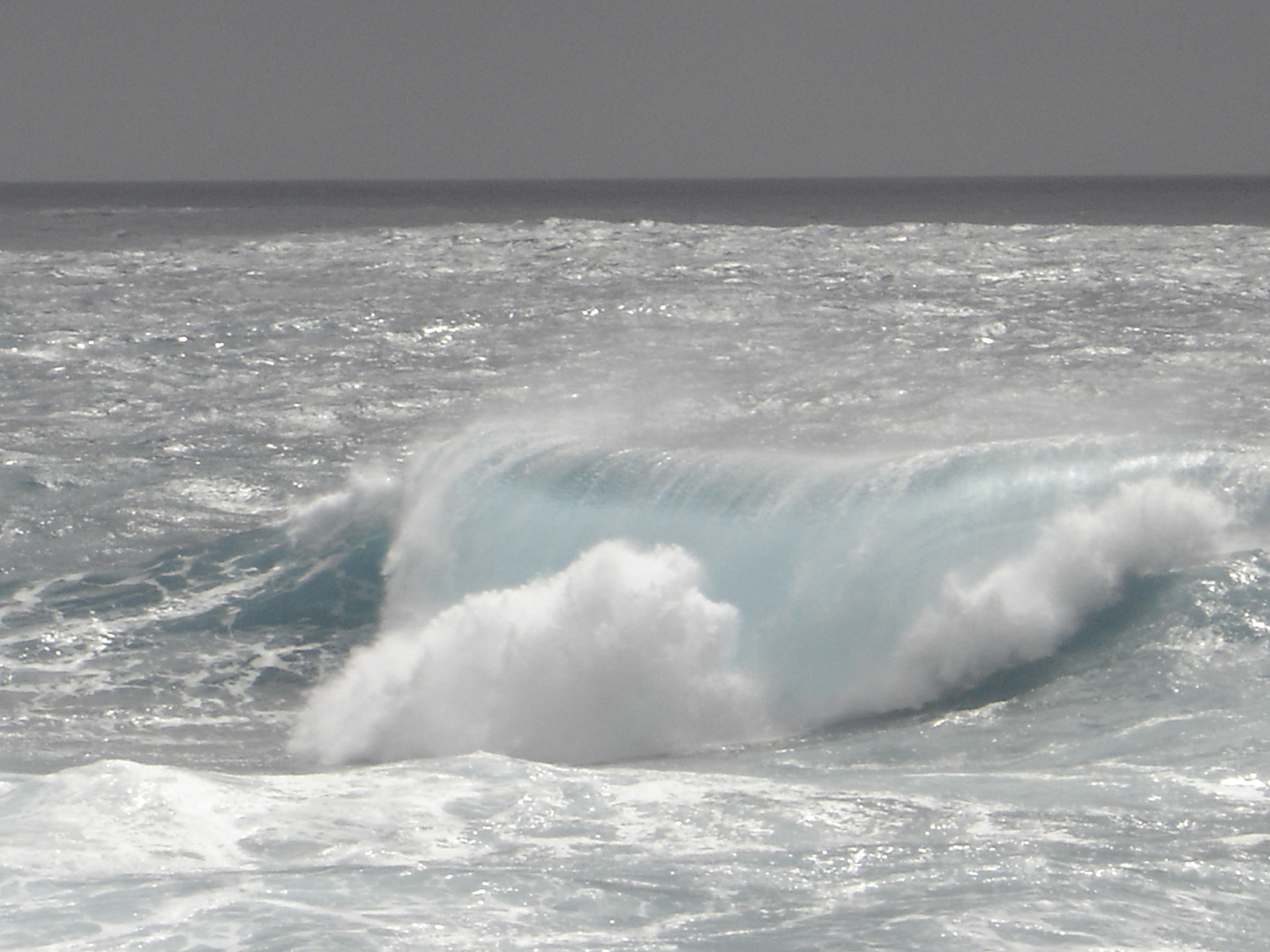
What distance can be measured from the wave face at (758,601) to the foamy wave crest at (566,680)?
0.06ft

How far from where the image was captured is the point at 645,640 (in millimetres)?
11242

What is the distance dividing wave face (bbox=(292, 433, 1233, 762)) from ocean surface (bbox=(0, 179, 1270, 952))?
0.04m

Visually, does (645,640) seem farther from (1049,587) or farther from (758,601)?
(1049,587)

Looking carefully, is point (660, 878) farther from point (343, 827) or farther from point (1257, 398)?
point (1257, 398)

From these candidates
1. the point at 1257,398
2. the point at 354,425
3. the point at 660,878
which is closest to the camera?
the point at 660,878

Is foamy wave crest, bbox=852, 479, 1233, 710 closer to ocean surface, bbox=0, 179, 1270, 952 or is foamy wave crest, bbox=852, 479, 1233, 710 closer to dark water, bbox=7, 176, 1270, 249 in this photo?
ocean surface, bbox=0, 179, 1270, 952

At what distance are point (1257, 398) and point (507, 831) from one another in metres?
13.9

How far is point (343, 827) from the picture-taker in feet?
25.5

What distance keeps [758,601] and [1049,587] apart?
2258 millimetres

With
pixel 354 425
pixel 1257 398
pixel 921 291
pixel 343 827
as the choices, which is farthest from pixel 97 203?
pixel 343 827

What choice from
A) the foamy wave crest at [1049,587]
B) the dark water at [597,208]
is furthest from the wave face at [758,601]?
the dark water at [597,208]

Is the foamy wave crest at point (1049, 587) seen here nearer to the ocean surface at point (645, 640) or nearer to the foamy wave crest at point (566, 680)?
the ocean surface at point (645, 640)

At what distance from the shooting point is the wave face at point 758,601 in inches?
432

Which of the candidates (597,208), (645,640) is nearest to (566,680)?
(645,640)
